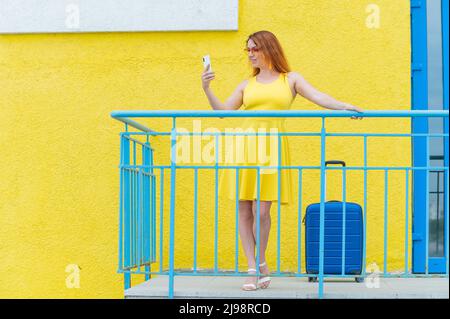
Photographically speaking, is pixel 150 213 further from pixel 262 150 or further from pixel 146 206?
pixel 262 150

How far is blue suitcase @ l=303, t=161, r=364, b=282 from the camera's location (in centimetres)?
515

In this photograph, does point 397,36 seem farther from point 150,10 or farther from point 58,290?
point 58,290

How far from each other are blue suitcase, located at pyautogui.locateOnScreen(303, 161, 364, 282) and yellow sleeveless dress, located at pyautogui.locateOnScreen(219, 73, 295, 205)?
452mm

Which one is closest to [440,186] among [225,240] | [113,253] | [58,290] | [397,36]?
[397,36]

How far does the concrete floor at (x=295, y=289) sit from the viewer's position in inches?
179

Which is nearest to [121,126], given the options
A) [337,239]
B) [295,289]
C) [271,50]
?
[271,50]

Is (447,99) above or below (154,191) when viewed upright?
above

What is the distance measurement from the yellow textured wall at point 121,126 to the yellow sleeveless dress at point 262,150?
1.14 metres

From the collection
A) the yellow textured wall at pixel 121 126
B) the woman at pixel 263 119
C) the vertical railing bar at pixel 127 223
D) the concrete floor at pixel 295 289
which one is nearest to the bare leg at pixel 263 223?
the woman at pixel 263 119

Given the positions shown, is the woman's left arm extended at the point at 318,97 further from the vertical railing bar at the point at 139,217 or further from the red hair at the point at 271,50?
the vertical railing bar at the point at 139,217

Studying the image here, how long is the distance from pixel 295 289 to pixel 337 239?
55 cm

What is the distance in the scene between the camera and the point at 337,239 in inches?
203

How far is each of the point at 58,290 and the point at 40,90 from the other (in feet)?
5.35
